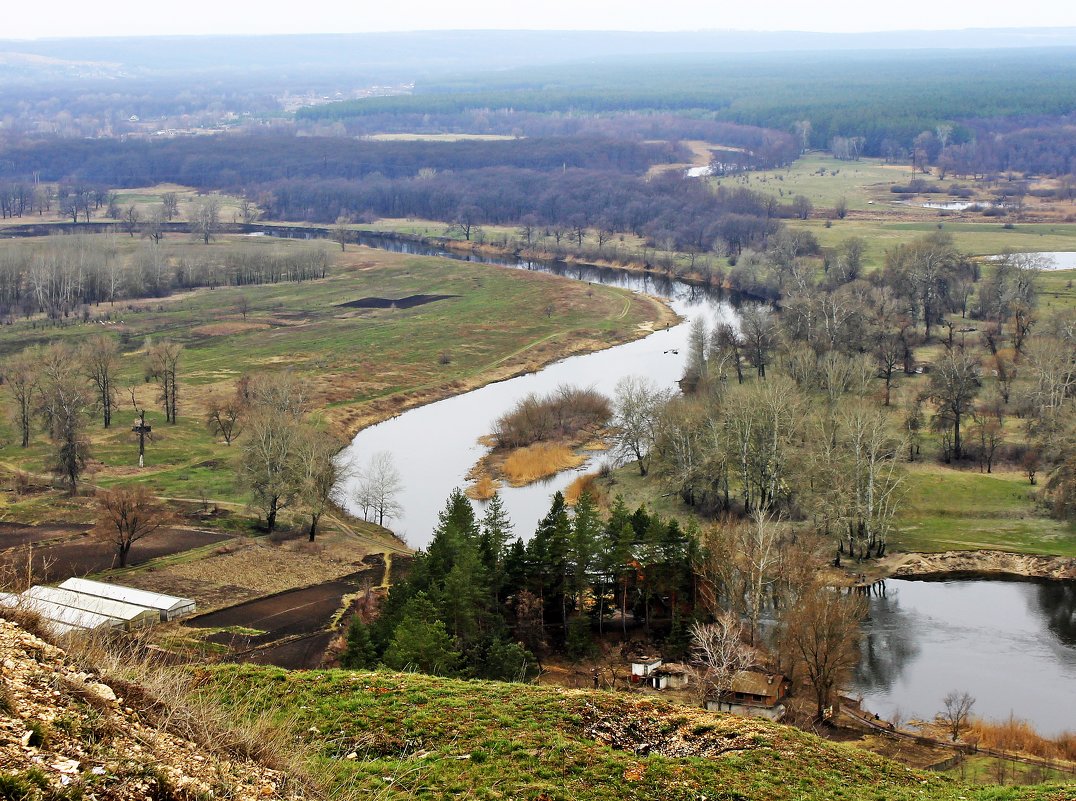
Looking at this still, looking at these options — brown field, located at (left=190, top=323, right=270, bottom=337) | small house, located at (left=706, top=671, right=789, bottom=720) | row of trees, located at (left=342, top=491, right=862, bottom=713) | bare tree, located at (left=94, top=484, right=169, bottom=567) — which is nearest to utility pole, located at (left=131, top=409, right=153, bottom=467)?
bare tree, located at (left=94, top=484, right=169, bottom=567)

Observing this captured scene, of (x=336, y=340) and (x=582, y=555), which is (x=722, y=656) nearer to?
(x=582, y=555)

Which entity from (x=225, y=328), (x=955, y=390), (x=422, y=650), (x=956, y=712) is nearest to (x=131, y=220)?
(x=225, y=328)

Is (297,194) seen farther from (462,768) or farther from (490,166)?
(462,768)

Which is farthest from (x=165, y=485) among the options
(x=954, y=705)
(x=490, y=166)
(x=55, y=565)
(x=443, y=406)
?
(x=490, y=166)

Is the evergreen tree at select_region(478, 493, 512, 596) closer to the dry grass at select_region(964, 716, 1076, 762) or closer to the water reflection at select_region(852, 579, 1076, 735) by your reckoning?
the water reflection at select_region(852, 579, 1076, 735)

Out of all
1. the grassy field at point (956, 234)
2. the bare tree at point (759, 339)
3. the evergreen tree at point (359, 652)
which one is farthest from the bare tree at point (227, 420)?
the grassy field at point (956, 234)
